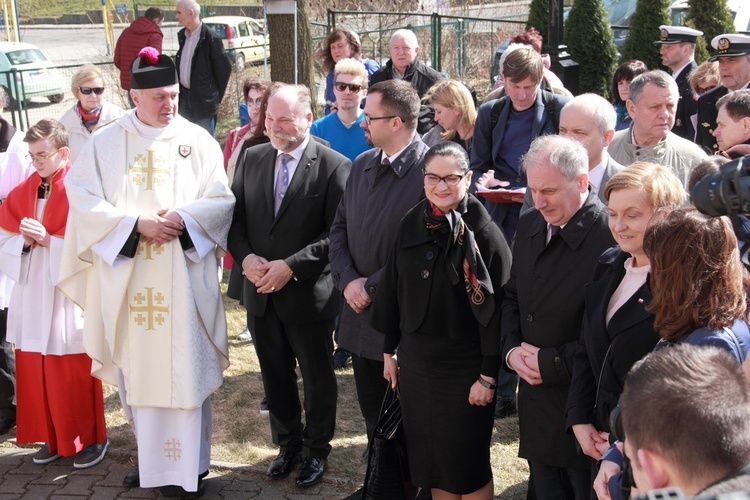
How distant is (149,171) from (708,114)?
4.36 m

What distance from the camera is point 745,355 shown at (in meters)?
2.77

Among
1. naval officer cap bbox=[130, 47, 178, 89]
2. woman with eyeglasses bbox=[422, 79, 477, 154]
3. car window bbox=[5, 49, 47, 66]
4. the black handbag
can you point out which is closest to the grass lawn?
the black handbag

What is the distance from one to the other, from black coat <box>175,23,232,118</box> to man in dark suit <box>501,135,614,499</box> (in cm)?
744

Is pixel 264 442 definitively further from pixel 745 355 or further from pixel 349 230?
pixel 745 355

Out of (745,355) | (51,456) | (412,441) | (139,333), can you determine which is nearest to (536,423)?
(412,441)

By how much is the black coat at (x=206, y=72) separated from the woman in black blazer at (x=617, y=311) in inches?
309

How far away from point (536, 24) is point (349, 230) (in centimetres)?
1037

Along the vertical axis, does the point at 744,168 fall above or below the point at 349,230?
above

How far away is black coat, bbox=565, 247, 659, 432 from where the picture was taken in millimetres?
3066

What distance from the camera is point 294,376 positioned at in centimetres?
504

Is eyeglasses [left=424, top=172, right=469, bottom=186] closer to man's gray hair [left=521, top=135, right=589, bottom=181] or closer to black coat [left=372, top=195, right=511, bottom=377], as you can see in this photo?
black coat [left=372, top=195, right=511, bottom=377]

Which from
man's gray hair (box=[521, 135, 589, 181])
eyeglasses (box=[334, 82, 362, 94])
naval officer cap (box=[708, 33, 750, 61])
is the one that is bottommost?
man's gray hair (box=[521, 135, 589, 181])

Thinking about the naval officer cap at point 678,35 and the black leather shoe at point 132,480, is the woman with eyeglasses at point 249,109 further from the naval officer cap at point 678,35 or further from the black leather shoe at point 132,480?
the naval officer cap at point 678,35

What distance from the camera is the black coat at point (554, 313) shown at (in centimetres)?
352
